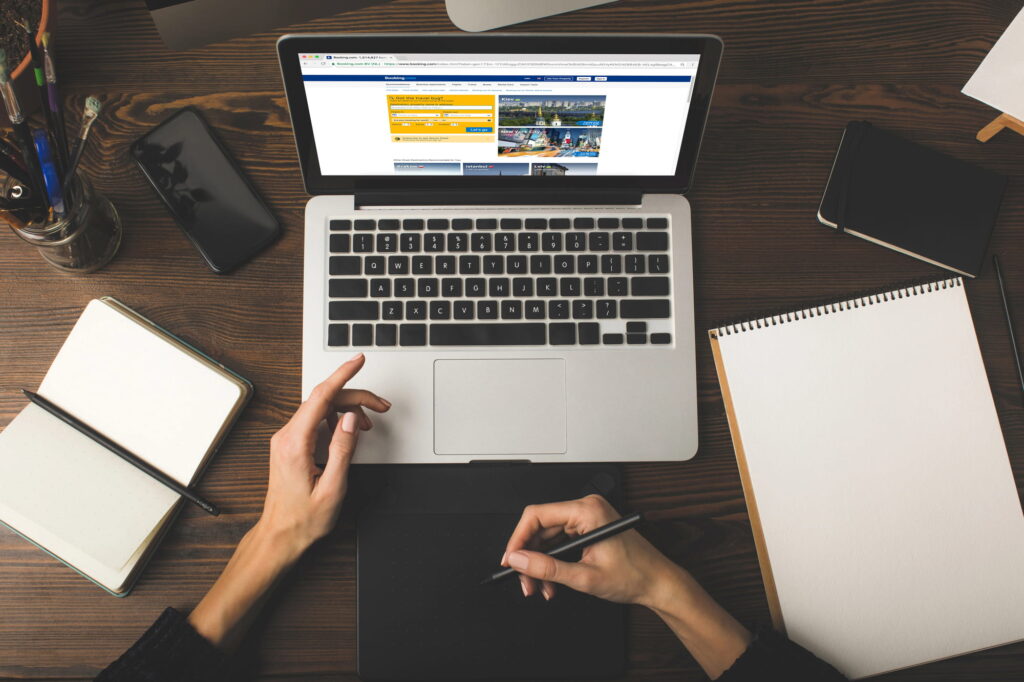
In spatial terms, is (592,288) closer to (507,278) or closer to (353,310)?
(507,278)

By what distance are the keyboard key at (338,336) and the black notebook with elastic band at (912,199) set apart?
0.62m

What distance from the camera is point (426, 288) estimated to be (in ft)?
2.64

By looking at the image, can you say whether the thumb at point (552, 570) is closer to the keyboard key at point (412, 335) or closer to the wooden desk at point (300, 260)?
the wooden desk at point (300, 260)

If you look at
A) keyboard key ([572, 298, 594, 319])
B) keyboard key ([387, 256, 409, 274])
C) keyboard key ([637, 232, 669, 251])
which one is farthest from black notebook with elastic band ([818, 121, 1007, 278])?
keyboard key ([387, 256, 409, 274])

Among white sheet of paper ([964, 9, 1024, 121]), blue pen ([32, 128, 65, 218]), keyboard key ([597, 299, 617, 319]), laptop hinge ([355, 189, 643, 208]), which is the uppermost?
white sheet of paper ([964, 9, 1024, 121])

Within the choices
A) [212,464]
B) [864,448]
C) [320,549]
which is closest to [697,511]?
[864,448]

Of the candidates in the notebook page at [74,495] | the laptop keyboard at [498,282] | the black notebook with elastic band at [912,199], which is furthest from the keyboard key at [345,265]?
the black notebook with elastic band at [912,199]

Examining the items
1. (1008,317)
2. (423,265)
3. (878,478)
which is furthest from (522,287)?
(1008,317)

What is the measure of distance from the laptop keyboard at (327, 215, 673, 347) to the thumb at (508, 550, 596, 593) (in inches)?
9.8

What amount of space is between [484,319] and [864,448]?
0.48 meters

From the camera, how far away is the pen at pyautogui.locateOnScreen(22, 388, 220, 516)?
2.49ft

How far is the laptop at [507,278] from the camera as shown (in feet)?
2.49

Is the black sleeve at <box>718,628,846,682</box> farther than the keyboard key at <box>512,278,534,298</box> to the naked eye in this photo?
No

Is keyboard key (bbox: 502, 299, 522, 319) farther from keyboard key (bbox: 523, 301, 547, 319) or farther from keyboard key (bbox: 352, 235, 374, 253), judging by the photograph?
keyboard key (bbox: 352, 235, 374, 253)
